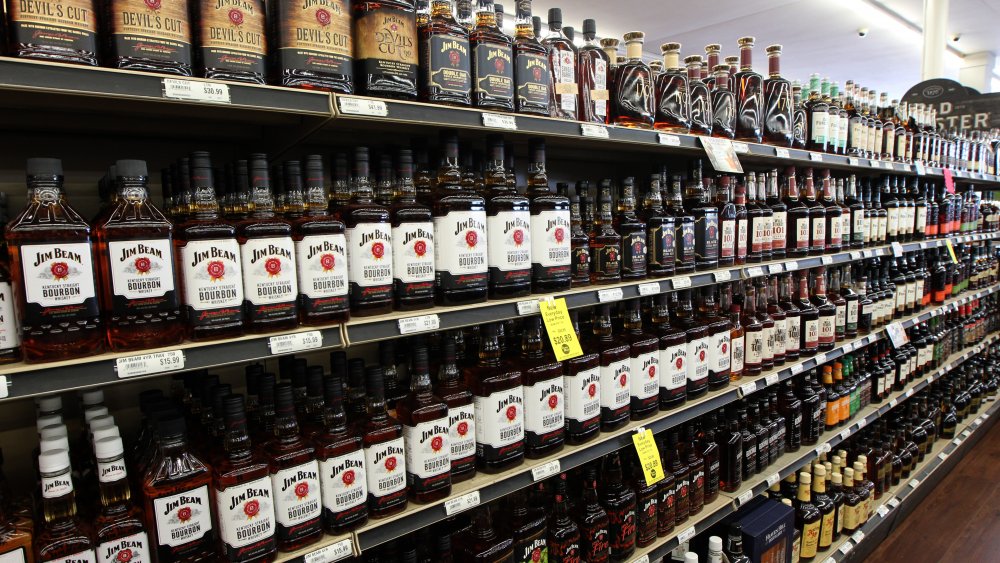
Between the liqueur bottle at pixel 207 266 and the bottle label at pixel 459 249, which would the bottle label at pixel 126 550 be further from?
the bottle label at pixel 459 249

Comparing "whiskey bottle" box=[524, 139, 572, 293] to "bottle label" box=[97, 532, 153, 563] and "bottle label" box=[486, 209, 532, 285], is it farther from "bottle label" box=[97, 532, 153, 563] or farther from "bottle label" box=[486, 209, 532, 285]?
"bottle label" box=[97, 532, 153, 563]

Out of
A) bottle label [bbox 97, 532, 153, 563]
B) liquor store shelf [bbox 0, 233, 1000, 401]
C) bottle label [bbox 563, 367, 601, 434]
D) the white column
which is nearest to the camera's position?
liquor store shelf [bbox 0, 233, 1000, 401]

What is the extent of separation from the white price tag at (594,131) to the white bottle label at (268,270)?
2.96 ft

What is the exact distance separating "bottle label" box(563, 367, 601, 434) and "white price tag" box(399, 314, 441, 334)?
1.75 ft

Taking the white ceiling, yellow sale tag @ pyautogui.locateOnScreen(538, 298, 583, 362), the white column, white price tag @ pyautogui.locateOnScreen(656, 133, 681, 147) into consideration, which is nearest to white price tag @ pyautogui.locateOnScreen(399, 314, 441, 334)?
yellow sale tag @ pyautogui.locateOnScreen(538, 298, 583, 362)

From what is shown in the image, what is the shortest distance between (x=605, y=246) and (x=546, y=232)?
0.30 m

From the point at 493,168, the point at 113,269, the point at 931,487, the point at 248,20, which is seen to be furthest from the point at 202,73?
the point at 931,487

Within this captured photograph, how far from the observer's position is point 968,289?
4352mm

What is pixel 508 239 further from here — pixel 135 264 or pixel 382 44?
pixel 135 264

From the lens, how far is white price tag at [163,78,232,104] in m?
1.01

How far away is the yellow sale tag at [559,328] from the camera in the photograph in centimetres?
158

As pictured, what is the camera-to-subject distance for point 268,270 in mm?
1182

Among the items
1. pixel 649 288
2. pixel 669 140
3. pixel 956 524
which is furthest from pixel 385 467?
pixel 956 524

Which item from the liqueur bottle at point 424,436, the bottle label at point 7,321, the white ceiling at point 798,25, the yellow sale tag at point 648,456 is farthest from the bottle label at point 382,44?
the white ceiling at point 798,25
